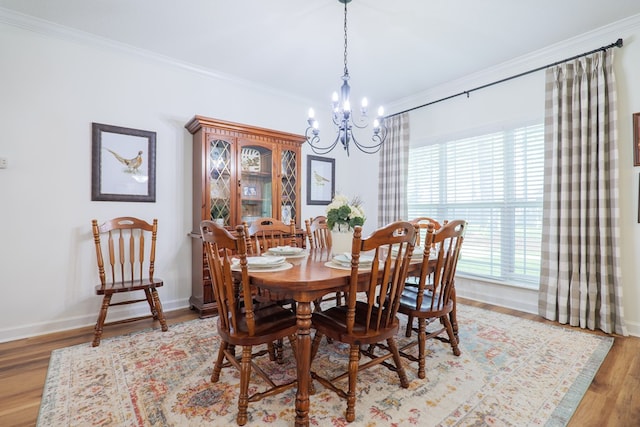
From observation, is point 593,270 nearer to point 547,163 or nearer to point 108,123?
point 547,163

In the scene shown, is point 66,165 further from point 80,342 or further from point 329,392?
point 329,392

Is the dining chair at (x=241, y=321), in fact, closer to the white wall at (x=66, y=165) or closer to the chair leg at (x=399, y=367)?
the chair leg at (x=399, y=367)

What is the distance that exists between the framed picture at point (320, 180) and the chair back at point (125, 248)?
2.05 metres

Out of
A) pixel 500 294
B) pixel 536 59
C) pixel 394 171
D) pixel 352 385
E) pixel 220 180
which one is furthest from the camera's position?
pixel 394 171

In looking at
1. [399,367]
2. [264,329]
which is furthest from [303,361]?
[399,367]

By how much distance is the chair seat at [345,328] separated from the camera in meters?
1.51

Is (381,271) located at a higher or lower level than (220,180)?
lower

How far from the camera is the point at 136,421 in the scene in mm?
1477

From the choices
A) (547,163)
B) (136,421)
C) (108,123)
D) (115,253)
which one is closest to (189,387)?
(136,421)

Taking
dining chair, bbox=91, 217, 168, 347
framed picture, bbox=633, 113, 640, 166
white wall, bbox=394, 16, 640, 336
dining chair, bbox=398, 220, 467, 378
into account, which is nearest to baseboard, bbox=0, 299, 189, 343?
dining chair, bbox=91, 217, 168, 347

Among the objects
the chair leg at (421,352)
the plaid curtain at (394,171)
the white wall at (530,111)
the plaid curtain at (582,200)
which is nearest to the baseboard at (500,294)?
the white wall at (530,111)

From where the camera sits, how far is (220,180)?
125 inches

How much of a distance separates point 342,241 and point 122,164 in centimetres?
226

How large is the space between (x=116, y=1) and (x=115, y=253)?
2.07 metres
